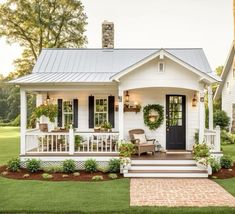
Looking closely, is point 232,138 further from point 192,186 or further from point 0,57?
point 0,57

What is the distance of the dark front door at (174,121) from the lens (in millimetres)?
13914

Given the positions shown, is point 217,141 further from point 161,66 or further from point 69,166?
point 69,166

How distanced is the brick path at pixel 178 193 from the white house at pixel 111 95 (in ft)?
7.31

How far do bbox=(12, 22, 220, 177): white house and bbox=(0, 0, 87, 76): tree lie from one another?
1486cm

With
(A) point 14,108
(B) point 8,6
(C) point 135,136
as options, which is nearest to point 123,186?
(C) point 135,136

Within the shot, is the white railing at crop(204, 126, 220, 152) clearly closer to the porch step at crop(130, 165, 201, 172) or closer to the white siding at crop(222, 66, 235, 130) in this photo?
the porch step at crop(130, 165, 201, 172)

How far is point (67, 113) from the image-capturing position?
47.4 ft

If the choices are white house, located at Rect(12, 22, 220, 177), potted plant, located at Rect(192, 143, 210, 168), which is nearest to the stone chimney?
white house, located at Rect(12, 22, 220, 177)

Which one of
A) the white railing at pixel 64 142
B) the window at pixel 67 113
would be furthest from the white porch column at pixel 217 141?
the window at pixel 67 113

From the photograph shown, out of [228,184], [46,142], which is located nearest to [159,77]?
[228,184]

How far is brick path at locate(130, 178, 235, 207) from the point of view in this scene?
7625 millimetres

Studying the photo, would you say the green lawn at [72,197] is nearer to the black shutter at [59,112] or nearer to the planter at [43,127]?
the planter at [43,127]

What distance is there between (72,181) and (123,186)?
1759mm

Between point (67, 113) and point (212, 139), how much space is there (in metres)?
6.45
